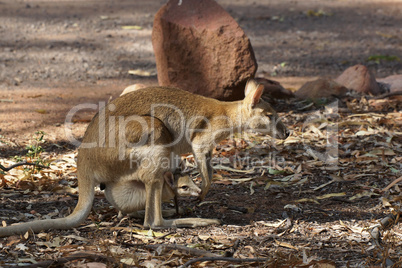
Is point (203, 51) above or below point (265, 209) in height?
above

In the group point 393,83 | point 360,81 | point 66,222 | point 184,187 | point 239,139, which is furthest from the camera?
point 393,83

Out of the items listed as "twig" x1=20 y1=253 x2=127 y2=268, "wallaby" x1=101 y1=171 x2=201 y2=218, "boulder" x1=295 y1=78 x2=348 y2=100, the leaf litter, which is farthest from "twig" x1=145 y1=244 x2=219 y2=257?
"boulder" x1=295 y1=78 x2=348 y2=100

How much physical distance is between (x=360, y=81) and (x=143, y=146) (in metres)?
3.91

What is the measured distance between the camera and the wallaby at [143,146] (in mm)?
3336

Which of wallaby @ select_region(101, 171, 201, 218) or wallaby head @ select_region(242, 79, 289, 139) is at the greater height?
wallaby head @ select_region(242, 79, 289, 139)

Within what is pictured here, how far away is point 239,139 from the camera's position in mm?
5328

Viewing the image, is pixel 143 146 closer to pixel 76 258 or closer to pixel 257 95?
pixel 76 258

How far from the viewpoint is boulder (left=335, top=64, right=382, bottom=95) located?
6.46m

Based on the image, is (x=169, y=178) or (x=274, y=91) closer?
(x=169, y=178)

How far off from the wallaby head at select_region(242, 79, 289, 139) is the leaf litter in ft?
1.64

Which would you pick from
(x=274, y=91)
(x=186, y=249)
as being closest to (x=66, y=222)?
(x=186, y=249)

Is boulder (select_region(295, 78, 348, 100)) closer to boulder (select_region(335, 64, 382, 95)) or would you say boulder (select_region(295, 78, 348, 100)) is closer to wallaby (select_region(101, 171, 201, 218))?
boulder (select_region(335, 64, 382, 95))

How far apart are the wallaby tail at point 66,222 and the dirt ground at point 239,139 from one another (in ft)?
0.20

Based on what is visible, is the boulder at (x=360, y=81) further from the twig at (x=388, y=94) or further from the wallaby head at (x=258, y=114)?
the wallaby head at (x=258, y=114)
